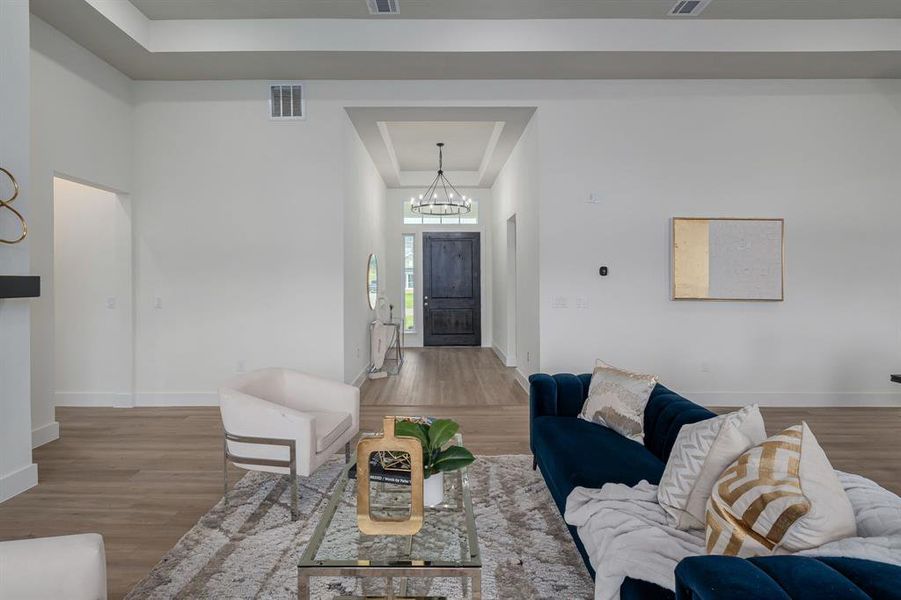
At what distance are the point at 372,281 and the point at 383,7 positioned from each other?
12.6 feet

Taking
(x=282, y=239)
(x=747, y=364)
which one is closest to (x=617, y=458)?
(x=747, y=364)

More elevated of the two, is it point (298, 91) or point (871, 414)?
point (298, 91)

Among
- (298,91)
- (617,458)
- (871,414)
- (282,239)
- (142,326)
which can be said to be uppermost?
(298,91)

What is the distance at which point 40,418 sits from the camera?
13.1 feet

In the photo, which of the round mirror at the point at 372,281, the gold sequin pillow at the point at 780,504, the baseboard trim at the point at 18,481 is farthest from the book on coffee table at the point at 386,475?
the round mirror at the point at 372,281

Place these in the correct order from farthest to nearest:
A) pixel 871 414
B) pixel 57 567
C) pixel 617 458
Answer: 1. pixel 871 414
2. pixel 617 458
3. pixel 57 567

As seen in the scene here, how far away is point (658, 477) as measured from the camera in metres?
2.16

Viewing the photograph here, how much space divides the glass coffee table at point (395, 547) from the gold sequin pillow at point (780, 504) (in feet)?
2.49

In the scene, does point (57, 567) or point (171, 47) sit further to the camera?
point (171, 47)

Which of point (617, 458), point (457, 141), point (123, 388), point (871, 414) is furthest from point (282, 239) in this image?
point (871, 414)

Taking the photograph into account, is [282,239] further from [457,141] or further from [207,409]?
[457,141]

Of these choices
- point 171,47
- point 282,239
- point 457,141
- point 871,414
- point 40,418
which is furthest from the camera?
point 457,141

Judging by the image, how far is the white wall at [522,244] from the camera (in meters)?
5.29

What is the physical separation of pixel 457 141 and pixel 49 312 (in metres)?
5.26
